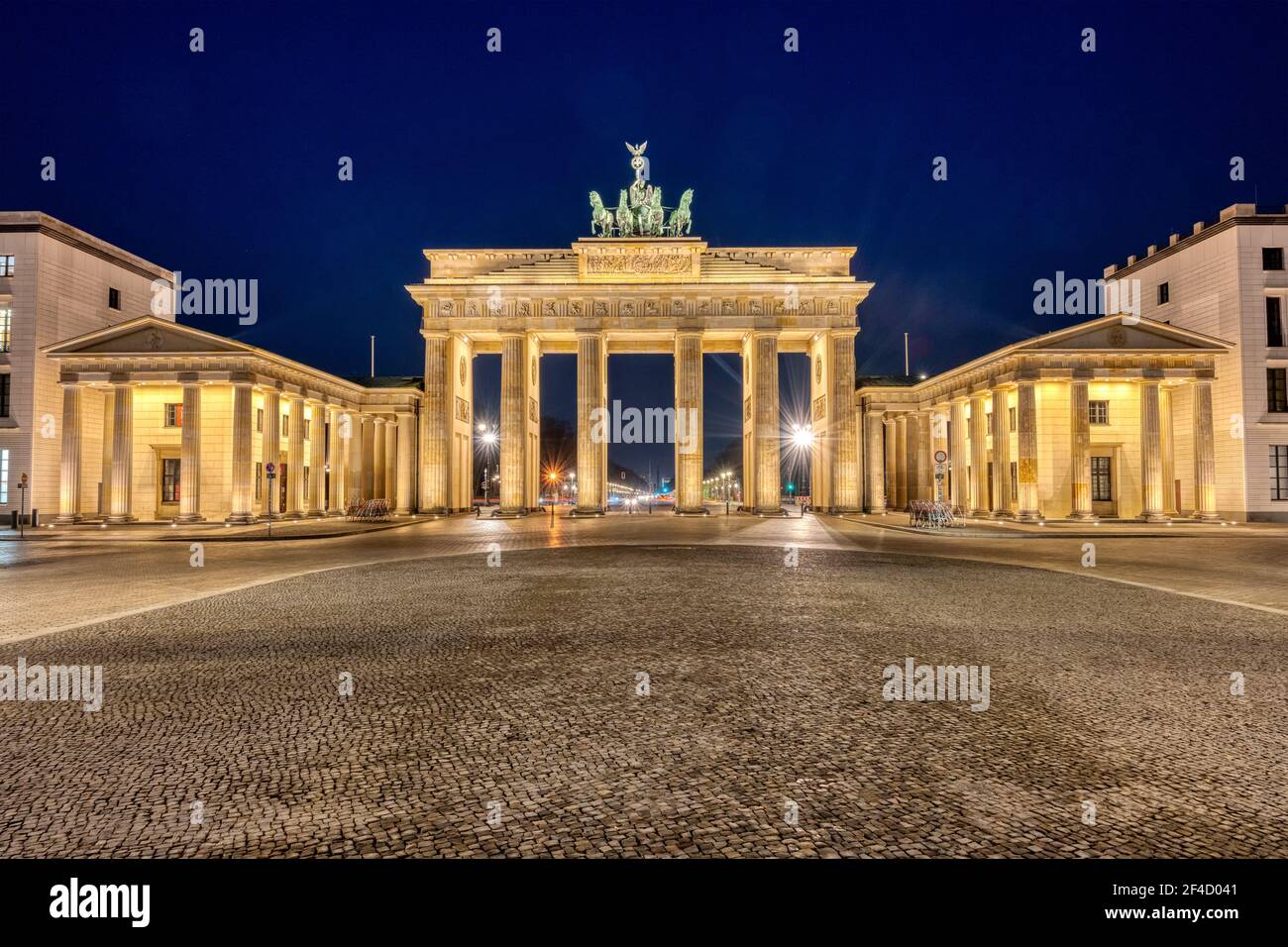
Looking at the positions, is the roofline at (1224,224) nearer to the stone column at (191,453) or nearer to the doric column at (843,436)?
the doric column at (843,436)

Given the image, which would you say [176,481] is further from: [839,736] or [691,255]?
[839,736]

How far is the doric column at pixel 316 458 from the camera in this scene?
153 feet

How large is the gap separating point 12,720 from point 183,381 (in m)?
39.9

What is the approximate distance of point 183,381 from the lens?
1512 inches

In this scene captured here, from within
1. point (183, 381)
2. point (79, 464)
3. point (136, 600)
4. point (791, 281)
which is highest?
point (791, 281)

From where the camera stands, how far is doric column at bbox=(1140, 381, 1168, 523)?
37688 mm

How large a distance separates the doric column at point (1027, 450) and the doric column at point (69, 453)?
52684 millimetres

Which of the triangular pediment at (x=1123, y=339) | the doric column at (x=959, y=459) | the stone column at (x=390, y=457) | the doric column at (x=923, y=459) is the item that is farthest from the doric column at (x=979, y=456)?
the stone column at (x=390, y=457)

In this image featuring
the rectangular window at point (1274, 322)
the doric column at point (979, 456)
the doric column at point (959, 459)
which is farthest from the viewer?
the doric column at point (959, 459)

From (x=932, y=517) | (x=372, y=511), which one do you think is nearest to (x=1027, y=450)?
(x=932, y=517)

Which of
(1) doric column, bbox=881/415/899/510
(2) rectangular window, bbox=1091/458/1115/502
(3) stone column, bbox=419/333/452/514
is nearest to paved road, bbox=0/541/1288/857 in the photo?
(2) rectangular window, bbox=1091/458/1115/502

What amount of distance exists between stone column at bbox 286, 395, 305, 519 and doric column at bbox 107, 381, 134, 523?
28.6 feet
